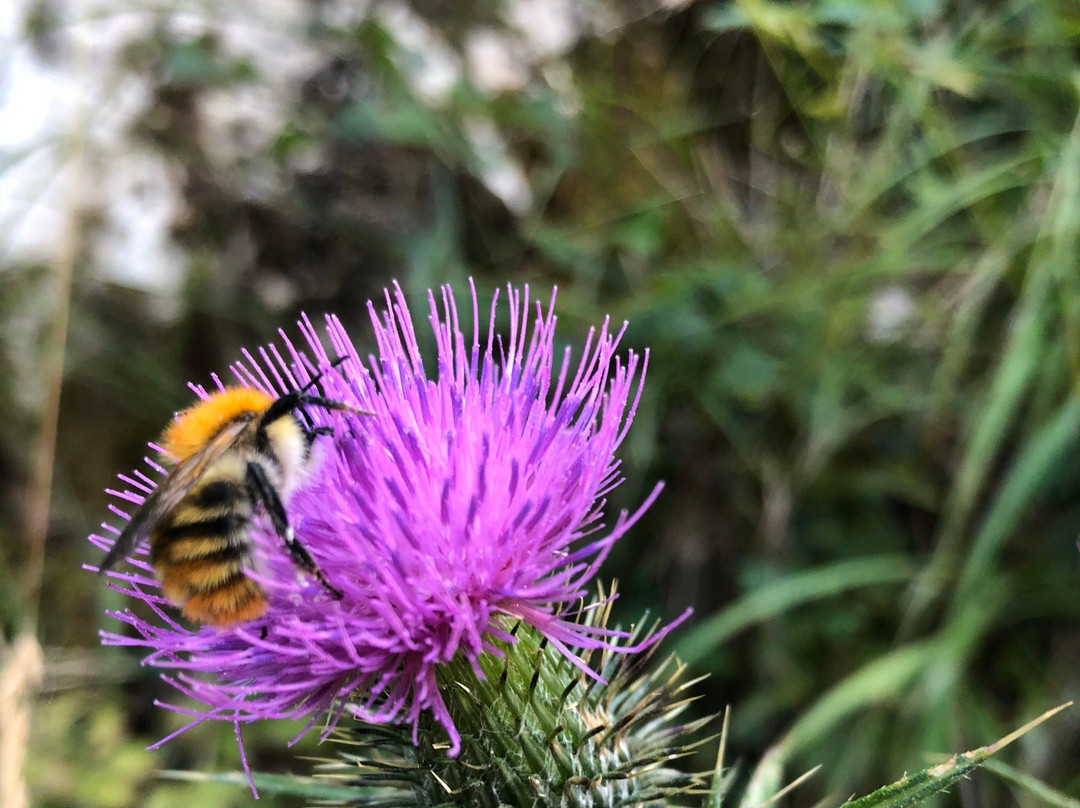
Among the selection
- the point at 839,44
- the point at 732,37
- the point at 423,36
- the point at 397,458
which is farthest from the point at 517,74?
the point at 397,458

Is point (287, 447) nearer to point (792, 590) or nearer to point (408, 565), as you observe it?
point (408, 565)

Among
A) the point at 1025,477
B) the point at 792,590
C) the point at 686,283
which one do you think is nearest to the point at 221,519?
the point at 792,590

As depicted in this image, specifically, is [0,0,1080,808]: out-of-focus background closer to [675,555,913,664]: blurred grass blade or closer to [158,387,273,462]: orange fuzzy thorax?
[675,555,913,664]: blurred grass blade

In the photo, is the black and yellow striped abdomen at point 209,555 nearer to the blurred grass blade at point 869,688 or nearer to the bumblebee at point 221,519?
the bumblebee at point 221,519

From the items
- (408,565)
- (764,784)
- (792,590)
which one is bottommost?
(764,784)

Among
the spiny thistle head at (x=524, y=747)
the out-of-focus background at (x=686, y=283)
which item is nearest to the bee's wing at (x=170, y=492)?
the spiny thistle head at (x=524, y=747)

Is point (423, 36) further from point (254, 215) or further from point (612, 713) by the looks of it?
point (612, 713)
